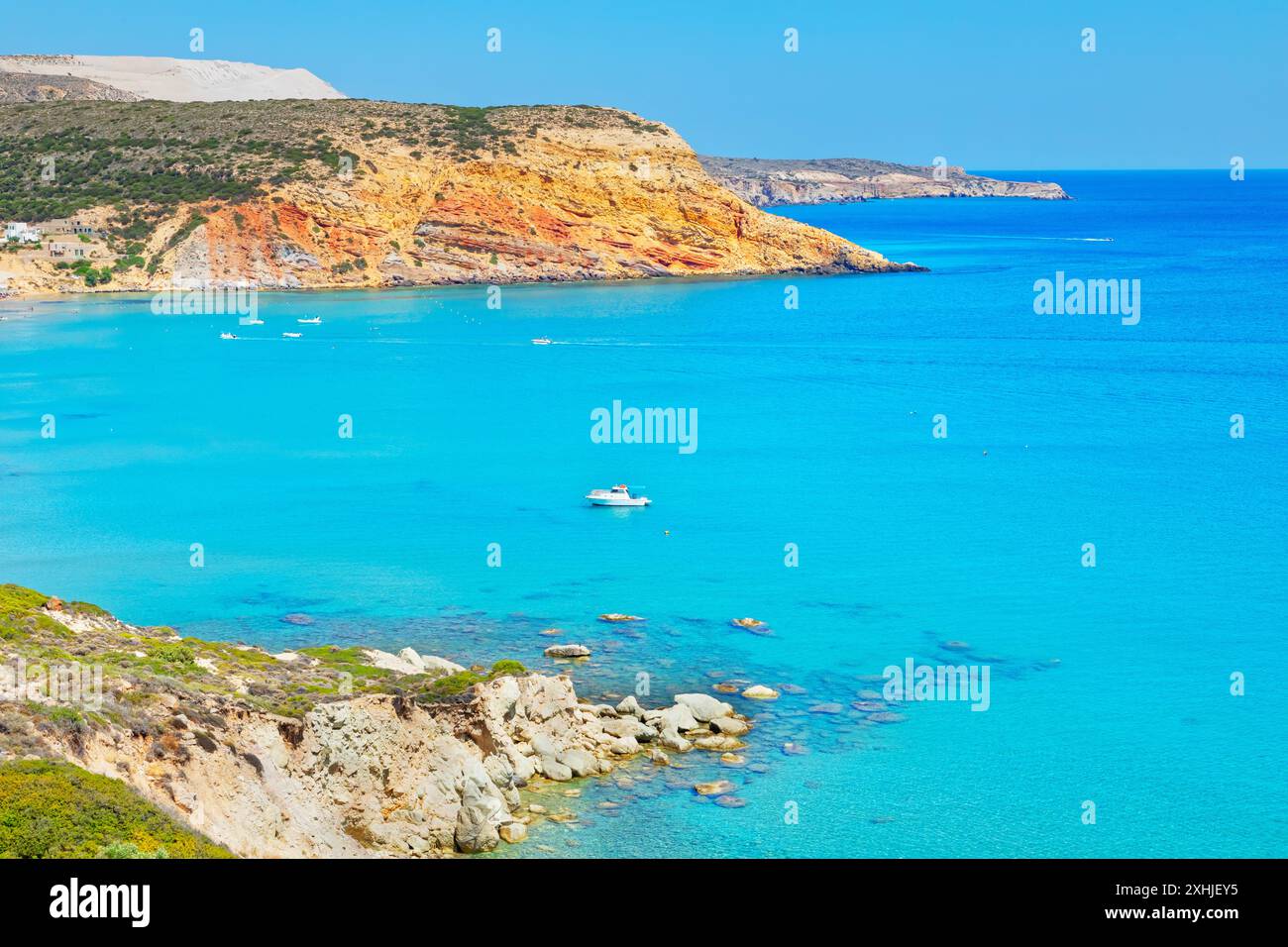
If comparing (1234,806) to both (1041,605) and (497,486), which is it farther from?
(497,486)

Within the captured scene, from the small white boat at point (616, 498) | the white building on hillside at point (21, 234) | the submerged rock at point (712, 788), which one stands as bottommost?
the submerged rock at point (712, 788)

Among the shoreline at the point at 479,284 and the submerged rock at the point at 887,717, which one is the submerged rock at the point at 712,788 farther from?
the shoreline at the point at 479,284

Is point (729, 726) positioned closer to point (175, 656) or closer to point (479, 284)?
point (175, 656)

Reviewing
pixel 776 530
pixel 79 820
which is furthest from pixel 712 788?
pixel 776 530

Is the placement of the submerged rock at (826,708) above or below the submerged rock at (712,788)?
above

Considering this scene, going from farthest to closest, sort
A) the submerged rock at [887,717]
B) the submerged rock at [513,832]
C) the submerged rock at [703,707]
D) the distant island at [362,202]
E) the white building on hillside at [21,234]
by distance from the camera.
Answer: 1. the distant island at [362,202]
2. the white building on hillside at [21,234]
3. the submerged rock at [887,717]
4. the submerged rock at [703,707]
5. the submerged rock at [513,832]

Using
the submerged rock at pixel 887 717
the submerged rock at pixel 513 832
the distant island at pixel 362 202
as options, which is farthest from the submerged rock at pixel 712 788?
the distant island at pixel 362 202

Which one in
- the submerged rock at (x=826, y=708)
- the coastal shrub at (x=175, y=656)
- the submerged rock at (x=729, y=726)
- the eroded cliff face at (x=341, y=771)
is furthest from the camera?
the submerged rock at (x=826, y=708)

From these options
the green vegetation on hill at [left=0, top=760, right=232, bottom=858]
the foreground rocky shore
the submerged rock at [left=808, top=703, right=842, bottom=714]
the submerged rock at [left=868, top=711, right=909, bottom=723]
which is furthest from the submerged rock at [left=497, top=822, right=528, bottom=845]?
the submerged rock at [left=868, top=711, right=909, bottom=723]
